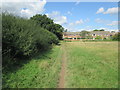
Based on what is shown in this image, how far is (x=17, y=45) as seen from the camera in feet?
22.6

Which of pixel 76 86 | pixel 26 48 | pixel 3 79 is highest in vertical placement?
pixel 26 48

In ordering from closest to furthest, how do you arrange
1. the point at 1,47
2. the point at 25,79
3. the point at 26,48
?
the point at 25,79
the point at 1,47
the point at 26,48

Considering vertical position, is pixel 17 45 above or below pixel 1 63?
above

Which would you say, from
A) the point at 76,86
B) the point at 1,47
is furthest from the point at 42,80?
the point at 1,47

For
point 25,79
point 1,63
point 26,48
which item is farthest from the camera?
point 26,48

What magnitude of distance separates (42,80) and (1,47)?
326 centimetres

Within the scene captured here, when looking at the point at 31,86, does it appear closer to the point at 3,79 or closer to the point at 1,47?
the point at 3,79

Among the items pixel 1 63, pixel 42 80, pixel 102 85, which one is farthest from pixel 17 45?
pixel 102 85

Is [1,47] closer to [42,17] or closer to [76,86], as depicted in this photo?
[76,86]

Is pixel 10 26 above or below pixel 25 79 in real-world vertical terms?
above

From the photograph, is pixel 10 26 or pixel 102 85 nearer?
pixel 102 85

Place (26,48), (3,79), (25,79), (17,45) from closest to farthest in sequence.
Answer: (3,79)
(25,79)
(17,45)
(26,48)

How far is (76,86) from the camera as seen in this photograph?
13.8 ft

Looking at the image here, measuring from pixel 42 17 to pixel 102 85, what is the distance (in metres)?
35.9
